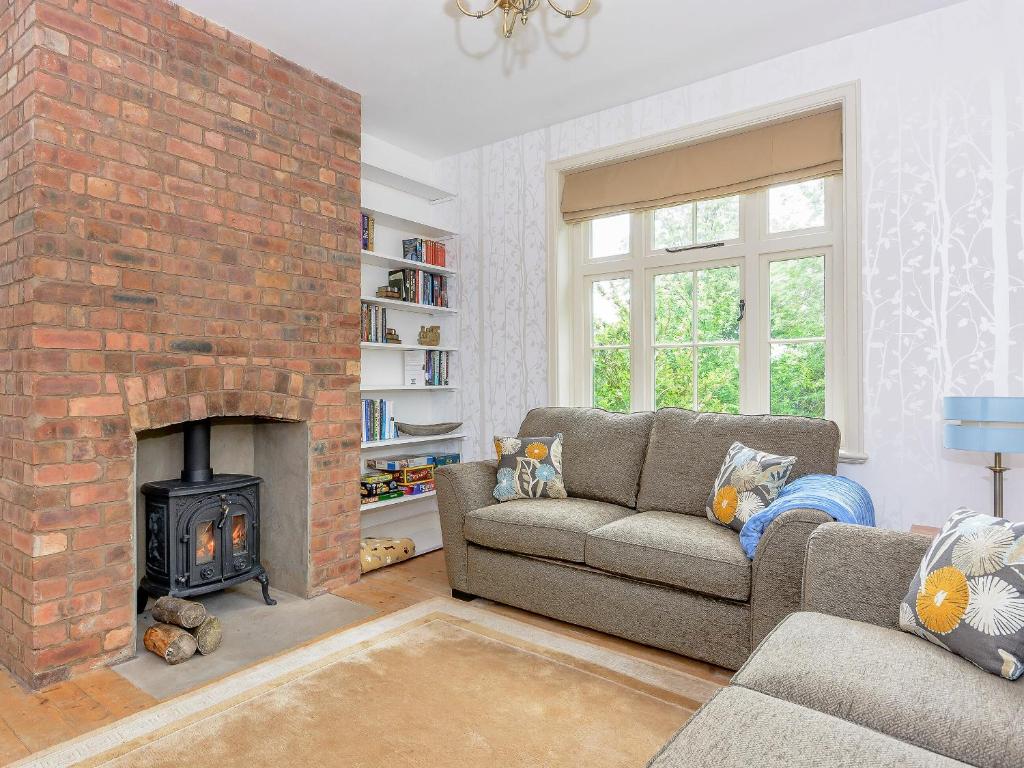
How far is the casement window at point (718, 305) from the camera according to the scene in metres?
3.20

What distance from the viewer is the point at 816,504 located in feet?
6.89

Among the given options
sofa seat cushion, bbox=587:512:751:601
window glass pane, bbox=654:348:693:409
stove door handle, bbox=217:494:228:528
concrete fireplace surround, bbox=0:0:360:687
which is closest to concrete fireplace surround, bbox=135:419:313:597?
concrete fireplace surround, bbox=0:0:360:687

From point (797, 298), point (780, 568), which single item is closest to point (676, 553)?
point (780, 568)

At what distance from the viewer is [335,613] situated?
2904 mm

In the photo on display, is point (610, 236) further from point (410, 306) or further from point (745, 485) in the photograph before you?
point (745, 485)

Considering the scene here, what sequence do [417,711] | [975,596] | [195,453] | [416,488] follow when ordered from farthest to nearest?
[416,488] → [195,453] → [417,711] → [975,596]

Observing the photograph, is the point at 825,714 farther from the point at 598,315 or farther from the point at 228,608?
the point at 598,315

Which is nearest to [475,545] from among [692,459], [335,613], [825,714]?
[335,613]

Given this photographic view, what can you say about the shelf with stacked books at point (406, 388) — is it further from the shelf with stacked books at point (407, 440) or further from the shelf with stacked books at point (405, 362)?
the shelf with stacked books at point (407, 440)

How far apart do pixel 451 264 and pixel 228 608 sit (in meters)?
2.61

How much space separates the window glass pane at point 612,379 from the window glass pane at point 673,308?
10.4 inches

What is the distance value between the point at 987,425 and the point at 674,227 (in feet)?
6.23

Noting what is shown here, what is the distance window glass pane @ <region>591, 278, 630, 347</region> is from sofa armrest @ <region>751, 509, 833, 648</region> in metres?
1.92

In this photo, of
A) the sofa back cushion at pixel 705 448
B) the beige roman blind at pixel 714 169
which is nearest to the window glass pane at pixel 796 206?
the beige roman blind at pixel 714 169
